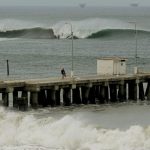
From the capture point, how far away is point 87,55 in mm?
99812

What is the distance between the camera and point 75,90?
5359cm

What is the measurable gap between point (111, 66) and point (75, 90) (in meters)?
4.33

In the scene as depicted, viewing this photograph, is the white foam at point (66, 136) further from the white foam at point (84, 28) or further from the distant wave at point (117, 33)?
the white foam at point (84, 28)

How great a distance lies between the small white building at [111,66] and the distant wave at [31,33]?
8617 cm

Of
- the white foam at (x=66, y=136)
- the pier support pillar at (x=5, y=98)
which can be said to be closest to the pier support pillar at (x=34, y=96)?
the pier support pillar at (x=5, y=98)

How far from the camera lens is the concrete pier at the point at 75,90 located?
50.3 m

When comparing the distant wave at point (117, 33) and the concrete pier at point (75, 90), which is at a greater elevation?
the distant wave at point (117, 33)

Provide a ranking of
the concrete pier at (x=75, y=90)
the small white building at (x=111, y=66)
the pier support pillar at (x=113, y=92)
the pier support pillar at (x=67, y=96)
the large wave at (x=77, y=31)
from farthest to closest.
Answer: the large wave at (x=77, y=31) → the small white building at (x=111, y=66) → the pier support pillar at (x=113, y=92) → the pier support pillar at (x=67, y=96) → the concrete pier at (x=75, y=90)

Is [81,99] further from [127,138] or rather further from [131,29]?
[131,29]

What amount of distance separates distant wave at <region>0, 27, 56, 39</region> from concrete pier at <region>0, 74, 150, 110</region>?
8707 cm

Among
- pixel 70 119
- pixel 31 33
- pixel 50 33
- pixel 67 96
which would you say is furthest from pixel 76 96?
pixel 50 33

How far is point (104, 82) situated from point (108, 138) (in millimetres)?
17109

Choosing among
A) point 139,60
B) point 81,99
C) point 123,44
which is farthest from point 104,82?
point 123,44

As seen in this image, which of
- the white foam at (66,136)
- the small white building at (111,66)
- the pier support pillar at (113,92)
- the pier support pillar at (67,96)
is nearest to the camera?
the white foam at (66,136)
